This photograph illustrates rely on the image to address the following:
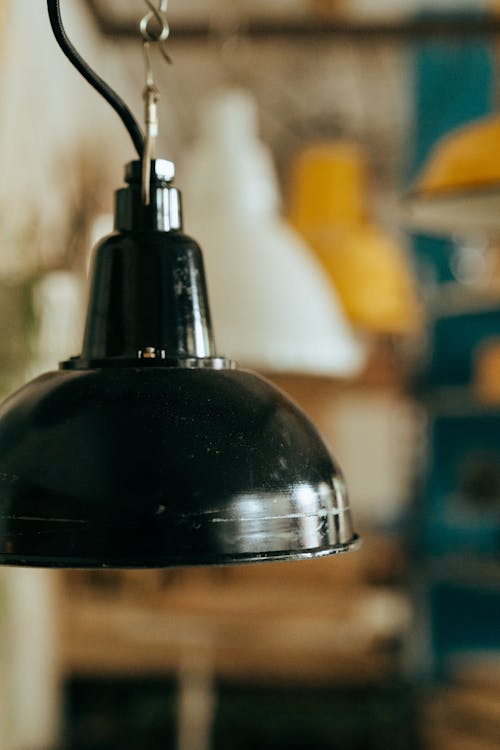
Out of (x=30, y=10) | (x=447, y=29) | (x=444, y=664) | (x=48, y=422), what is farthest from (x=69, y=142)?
(x=48, y=422)

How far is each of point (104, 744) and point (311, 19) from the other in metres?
2.81

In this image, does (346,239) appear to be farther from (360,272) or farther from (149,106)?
(149,106)

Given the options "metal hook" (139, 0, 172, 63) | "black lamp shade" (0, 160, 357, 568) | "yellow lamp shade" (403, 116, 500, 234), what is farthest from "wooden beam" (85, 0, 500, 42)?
"black lamp shade" (0, 160, 357, 568)

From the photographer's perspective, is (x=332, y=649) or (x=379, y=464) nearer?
(x=332, y=649)

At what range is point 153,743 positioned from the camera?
4.52 m

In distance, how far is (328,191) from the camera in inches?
117

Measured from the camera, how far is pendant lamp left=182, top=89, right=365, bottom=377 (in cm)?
200

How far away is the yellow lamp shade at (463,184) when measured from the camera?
182 centimetres

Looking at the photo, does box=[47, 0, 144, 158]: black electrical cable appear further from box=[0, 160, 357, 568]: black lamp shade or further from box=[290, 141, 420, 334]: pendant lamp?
box=[290, 141, 420, 334]: pendant lamp

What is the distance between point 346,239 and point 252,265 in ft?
3.08

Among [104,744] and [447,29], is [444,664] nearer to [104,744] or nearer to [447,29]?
[104,744]

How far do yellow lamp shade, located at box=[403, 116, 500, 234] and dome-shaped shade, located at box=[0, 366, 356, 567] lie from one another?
1.10m

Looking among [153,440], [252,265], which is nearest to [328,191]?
[252,265]

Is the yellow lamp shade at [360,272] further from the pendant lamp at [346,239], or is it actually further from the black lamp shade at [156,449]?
the black lamp shade at [156,449]
